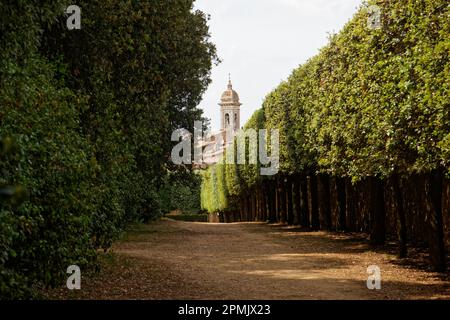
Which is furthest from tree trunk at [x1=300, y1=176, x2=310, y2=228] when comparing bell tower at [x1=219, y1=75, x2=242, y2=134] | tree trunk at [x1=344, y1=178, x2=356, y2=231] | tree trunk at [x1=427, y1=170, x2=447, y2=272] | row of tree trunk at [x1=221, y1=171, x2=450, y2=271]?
bell tower at [x1=219, y1=75, x2=242, y2=134]

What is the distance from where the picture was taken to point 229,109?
17425cm

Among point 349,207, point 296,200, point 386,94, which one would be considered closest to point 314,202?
point 349,207

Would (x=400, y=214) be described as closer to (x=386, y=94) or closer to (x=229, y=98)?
(x=386, y=94)

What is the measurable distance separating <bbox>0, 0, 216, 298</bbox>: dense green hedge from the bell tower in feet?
474

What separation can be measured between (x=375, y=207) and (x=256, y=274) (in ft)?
34.3

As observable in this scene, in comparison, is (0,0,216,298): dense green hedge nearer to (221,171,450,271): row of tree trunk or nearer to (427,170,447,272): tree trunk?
(427,170,447,272): tree trunk

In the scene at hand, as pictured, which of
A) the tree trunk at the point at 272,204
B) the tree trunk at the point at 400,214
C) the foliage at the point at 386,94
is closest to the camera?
the foliage at the point at 386,94

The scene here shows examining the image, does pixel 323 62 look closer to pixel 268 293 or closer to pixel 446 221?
pixel 446 221

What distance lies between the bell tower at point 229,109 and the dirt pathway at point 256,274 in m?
142

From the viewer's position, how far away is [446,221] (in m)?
25.1

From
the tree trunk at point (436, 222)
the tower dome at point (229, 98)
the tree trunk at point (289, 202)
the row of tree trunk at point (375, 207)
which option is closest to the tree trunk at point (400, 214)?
the row of tree trunk at point (375, 207)

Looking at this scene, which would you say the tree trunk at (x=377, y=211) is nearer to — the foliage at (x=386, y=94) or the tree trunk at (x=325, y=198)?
the foliage at (x=386, y=94)

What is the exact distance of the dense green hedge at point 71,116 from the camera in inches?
368

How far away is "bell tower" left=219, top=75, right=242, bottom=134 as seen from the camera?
171000mm
